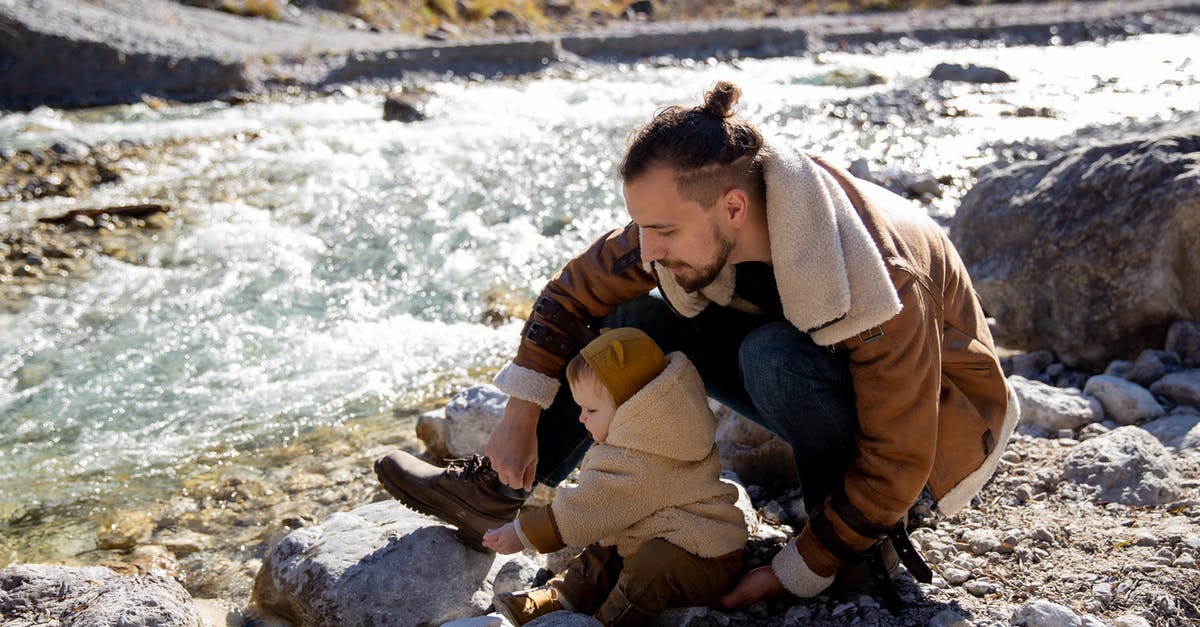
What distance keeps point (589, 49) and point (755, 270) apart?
14.6 m

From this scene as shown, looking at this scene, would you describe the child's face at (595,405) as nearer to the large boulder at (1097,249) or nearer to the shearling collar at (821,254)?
the shearling collar at (821,254)

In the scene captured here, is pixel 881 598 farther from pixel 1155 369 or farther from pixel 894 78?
pixel 894 78

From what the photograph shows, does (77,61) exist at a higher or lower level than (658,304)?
lower

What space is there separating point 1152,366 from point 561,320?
7.50 feet

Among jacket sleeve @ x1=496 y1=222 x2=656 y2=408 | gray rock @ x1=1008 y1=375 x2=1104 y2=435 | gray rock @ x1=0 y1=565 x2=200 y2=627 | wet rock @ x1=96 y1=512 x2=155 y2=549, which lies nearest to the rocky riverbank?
wet rock @ x1=96 y1=512 x2=155 y2=549

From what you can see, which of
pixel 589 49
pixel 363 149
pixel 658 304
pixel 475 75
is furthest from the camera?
pixel 589 49

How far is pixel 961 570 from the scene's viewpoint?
2.71 metres

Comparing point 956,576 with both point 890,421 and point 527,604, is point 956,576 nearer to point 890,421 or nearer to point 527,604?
point 890,421

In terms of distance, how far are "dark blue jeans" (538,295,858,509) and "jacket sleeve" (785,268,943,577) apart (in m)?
0.08

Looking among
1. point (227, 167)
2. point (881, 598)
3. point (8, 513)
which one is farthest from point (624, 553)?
point (227, 167)

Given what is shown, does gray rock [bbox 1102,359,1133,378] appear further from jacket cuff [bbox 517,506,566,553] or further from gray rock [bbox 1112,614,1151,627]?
jacket cuff [bbox 517,506,566,553]

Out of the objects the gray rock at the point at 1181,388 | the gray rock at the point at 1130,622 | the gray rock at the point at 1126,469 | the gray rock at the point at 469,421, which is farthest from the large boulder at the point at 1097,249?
the gray rock at the point at 469,421

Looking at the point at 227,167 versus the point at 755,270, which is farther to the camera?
the point at 227,167

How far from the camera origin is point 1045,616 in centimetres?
233
